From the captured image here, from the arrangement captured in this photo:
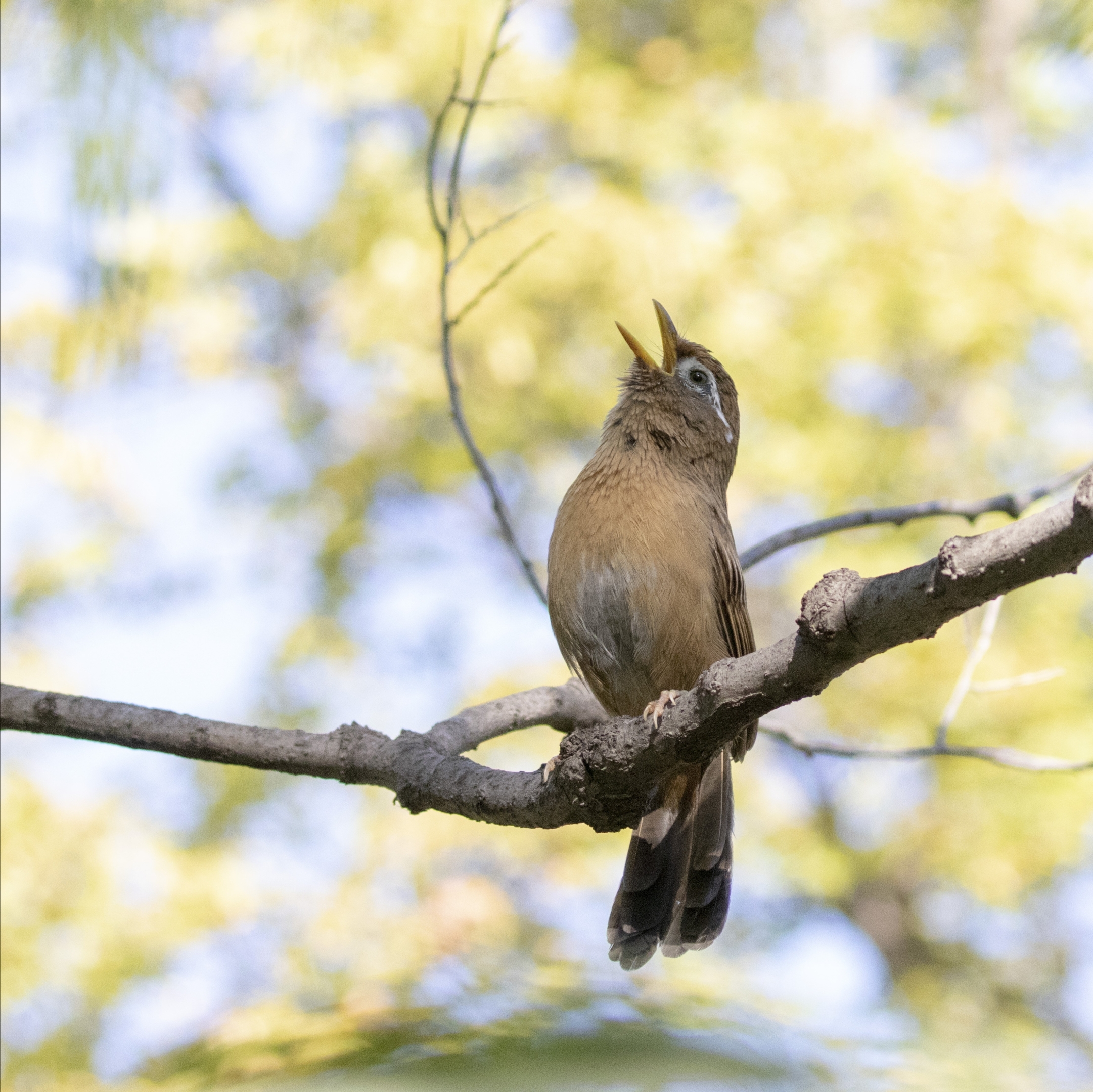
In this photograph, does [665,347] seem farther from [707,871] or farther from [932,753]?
[707,871]

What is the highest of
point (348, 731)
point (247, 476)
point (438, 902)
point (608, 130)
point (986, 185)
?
point (608, 130)

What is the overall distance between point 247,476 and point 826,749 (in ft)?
28.4

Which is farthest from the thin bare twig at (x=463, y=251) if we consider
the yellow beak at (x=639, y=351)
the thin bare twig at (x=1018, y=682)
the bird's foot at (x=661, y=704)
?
the thin bare twig at (x=1018, y=682)

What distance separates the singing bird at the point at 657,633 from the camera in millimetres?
3852

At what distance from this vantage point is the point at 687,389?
4.69 metres

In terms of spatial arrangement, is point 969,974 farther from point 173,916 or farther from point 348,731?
point 348,731

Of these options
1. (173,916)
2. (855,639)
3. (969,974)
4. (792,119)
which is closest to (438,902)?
(855,639)

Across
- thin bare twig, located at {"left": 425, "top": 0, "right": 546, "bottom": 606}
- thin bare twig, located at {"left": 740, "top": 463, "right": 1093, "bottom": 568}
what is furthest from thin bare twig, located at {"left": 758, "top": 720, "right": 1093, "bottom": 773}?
thin bare twig, located at {"left": 425, "top": 0, "right": 546, "bottom": 606}

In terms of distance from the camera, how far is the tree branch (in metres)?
1.97

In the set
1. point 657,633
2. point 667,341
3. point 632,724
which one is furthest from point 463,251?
point 632,724

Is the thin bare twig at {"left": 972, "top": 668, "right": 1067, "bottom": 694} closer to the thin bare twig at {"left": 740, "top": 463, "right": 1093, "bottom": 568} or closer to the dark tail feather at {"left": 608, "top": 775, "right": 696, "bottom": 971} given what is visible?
the thin bare twig at {"left": 740, "top": 463, "right": 1093, "bottom": 568}

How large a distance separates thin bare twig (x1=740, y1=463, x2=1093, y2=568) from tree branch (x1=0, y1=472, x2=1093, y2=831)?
2.74ft

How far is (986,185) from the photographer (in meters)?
8.81

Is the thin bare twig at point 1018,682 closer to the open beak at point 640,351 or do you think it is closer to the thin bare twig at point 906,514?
the thin bare twig at point 906,514
